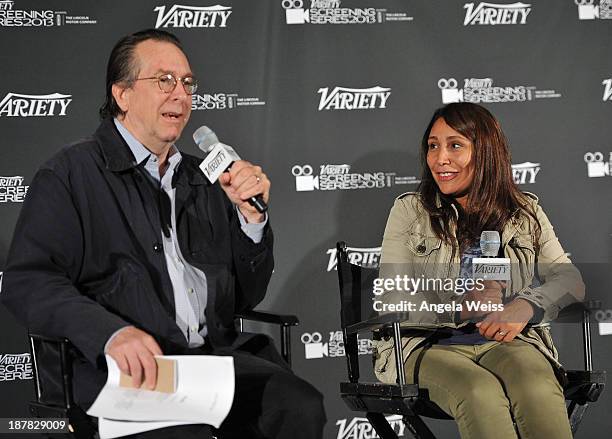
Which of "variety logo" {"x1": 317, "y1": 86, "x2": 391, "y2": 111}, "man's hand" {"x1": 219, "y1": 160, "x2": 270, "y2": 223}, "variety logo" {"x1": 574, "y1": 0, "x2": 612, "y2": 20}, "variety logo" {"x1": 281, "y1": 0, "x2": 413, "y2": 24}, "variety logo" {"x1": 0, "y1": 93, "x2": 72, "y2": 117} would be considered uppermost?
"variety logo" {"x1": 574, "y1": 0, "x2": 612, "y2": 20}

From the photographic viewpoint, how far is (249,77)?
14.4ft

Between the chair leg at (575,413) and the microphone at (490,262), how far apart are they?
529mm

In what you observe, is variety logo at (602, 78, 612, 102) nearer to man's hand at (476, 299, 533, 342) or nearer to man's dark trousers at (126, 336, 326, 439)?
man's hand at (476, 299, 533, 342)

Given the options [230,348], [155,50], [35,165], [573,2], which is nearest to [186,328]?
[230,348]

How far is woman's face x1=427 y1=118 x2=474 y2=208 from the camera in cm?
342

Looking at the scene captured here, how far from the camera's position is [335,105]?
446 centimetres

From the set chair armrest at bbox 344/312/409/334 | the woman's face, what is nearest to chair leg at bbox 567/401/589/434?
chair armrest at bbox 344/312/409/334

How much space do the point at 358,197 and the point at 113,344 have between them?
8.03ft

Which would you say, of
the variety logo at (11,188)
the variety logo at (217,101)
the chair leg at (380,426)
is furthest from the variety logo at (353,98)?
the chair leg at (380,426)

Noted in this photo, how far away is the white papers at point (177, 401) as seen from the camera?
2117mm

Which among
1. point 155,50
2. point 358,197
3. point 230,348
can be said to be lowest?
point 230,348

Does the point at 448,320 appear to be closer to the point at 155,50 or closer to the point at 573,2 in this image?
the point at 155,50

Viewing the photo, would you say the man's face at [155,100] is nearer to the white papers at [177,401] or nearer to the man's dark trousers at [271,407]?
the man's dark trousers at [271,407]

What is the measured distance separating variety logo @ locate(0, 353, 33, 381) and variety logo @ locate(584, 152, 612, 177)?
306 centimetres
